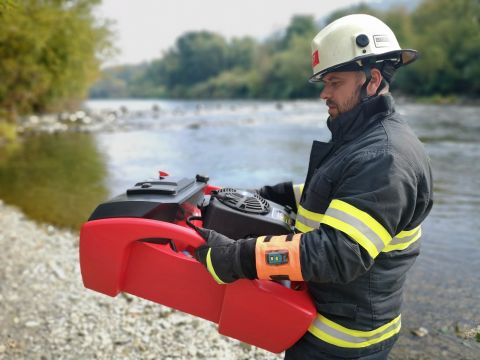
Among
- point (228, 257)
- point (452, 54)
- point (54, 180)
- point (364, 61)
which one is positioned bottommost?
point (54, 180)

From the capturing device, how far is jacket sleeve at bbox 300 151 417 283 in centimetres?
162

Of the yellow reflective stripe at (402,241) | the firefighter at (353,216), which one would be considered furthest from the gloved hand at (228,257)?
the yellow reflective stripe at (402,241)

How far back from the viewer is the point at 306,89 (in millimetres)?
68625

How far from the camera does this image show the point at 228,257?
1.82 m

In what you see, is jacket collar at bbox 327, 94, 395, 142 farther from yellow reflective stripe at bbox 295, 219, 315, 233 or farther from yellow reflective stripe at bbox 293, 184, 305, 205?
yellow reflective stripe at bbox 293, 184, 305, 205

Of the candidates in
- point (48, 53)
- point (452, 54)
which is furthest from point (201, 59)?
A: point (48, 53)

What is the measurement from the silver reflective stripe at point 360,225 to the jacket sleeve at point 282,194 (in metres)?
0.90

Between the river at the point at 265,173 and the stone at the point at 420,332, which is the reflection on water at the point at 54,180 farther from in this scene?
the stone at the point at 420,332

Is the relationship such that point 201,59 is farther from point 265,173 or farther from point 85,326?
point 85,326

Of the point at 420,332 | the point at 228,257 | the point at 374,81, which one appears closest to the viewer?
the point at 228,257

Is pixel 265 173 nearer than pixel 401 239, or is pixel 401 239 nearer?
pixel 401 239

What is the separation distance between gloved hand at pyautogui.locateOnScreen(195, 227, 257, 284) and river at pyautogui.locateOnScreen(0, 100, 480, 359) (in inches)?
99.2

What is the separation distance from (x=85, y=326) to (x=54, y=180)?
8.02 metres

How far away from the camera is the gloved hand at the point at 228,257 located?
180cm
